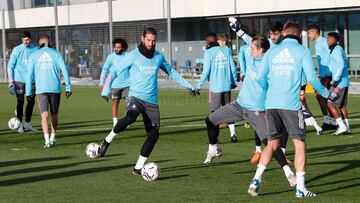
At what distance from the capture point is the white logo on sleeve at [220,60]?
18.2 m

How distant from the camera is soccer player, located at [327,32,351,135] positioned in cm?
1867

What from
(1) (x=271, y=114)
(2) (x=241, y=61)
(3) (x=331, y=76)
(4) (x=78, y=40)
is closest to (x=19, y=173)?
(1) (x=271, y=114)

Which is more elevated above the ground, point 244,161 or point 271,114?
point 271,114

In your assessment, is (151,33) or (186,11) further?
(186,11)

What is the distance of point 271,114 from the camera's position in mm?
11133

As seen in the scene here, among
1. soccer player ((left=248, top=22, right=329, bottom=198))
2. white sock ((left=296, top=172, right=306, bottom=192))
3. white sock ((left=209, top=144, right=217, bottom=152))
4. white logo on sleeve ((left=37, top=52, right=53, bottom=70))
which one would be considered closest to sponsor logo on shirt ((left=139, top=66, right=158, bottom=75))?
white sock ((left=209, top=144, right=217, bottom=152))

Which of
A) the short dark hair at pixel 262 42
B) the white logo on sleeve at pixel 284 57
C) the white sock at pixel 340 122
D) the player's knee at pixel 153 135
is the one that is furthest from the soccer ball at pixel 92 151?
the white sock at pixel 340 122

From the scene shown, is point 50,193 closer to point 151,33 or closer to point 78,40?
point 151,33

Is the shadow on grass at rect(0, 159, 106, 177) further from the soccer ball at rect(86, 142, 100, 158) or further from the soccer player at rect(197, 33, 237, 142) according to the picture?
the soccer player at rect(197, 33, 237, 142)

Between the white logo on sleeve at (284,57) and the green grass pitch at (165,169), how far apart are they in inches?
62.3

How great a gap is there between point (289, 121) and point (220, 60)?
24.4 ft

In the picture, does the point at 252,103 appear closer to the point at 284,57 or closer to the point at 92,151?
the point at 284,57

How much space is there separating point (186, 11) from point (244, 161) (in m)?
35.9

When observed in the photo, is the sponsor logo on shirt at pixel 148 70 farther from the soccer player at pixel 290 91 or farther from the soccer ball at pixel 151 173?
the soccer player at pixel 290 91
